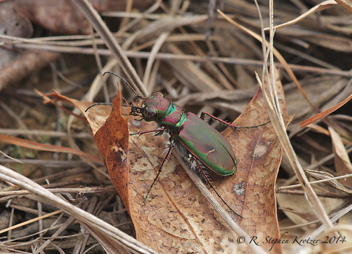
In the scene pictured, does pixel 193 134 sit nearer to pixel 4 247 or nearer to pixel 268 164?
pixel 268 164

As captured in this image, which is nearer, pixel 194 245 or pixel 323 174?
pixel 194 245

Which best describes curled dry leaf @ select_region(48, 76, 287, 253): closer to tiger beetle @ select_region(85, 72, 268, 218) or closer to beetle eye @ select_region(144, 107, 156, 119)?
tiger beetle @ select_region(85, 72, 268, 218)

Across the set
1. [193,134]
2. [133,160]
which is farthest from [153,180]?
[193,134]

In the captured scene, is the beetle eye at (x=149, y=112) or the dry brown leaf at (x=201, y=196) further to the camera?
the beetle eye at (x=149, y=112)

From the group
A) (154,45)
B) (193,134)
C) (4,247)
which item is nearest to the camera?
(4,247)

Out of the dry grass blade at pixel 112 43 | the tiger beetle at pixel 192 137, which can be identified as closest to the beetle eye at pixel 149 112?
the tiger beetle at pixel 192 137

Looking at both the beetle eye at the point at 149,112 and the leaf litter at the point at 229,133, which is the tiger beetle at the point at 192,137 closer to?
the beetle eye at the point at 149,112
